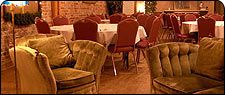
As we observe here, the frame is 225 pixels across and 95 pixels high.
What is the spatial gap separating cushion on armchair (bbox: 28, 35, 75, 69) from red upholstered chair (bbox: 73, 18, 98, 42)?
1081mm

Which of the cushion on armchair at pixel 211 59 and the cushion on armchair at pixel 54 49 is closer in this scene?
the cushion on armchair at pixel 211 59

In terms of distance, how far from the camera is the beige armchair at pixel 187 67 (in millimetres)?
2533

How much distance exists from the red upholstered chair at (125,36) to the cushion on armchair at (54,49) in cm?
120

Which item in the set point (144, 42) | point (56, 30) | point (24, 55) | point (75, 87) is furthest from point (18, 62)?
point (144, 42)

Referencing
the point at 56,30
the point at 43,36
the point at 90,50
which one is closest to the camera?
the point at 90,50

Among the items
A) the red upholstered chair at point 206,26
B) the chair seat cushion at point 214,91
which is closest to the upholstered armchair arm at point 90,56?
the chair seat cushion at point 214,91

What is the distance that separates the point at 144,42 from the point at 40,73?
8.52 feet

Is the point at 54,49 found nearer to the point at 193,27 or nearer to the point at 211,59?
the point at 211,59

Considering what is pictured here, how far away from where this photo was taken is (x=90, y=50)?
3.15 meters

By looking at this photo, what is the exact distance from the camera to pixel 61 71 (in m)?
3.05

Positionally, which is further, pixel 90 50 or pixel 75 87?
pixel 90 50

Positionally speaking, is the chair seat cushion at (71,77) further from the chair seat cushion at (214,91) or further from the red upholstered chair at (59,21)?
the red upholstered chair at (59,21)

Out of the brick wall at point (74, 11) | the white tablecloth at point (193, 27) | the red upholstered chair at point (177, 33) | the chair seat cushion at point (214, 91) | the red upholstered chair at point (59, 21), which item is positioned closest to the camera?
the chair seat cushion at point (214, 91)

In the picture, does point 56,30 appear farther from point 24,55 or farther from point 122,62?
point 24,55
